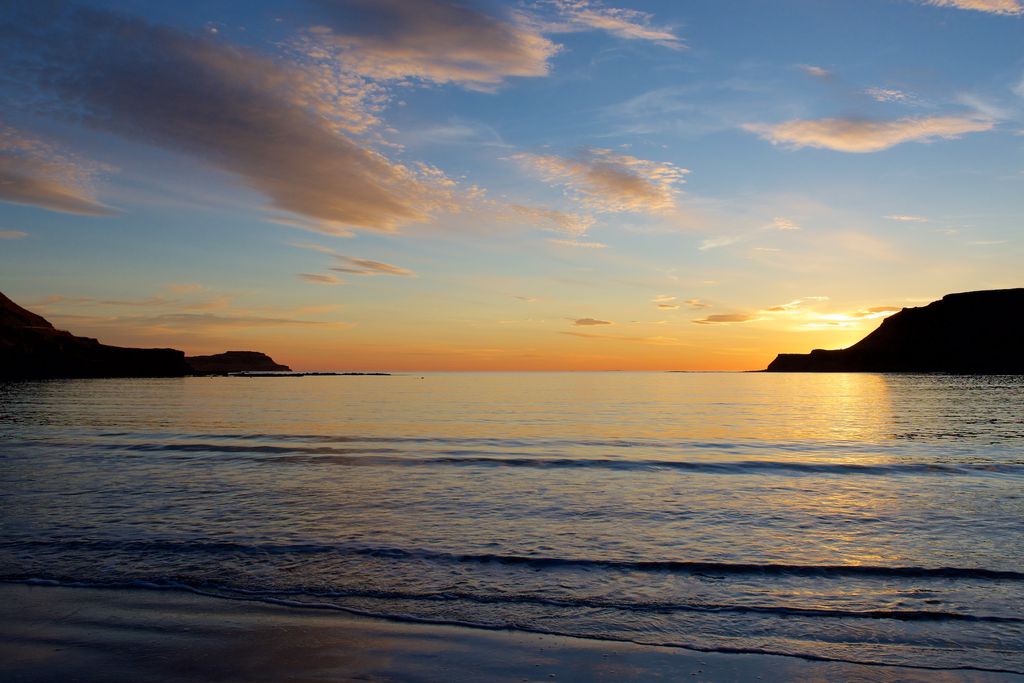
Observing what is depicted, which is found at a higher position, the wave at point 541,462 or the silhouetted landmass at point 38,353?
the silhouetted landmass at point 38,353

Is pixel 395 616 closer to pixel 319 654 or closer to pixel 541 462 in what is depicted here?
pixel 319 654

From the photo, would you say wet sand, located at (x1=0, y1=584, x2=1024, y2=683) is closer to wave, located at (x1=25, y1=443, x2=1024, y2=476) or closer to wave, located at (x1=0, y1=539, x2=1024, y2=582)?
wave, located at (x1=0, y1=539, x2=1024, y2=582)

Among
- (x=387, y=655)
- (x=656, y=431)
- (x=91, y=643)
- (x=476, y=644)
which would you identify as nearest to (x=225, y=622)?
(x=91, y=643)

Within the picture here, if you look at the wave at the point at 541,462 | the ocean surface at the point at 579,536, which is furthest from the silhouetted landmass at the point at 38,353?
the wave at the point at 541,462

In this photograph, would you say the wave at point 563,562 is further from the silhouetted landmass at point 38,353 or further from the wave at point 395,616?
the silhouetted landmass at point 38,353

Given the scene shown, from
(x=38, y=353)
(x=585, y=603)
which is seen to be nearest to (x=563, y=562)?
(x=585, y=603)

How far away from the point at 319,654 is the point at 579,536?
816 centimetres

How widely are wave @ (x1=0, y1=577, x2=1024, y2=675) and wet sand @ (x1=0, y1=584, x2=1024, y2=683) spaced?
0.51 feet

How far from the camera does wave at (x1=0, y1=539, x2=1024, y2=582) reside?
1183 cm

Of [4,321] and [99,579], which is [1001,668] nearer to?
[99,579]

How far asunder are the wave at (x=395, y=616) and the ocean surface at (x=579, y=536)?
0.06 metres

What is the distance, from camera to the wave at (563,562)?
1183 centimetres

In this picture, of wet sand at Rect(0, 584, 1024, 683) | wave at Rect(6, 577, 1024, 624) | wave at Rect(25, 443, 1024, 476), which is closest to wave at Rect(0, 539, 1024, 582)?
wave at Rect(6, 577, 1024, 624)

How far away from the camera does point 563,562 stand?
41.1 ft
